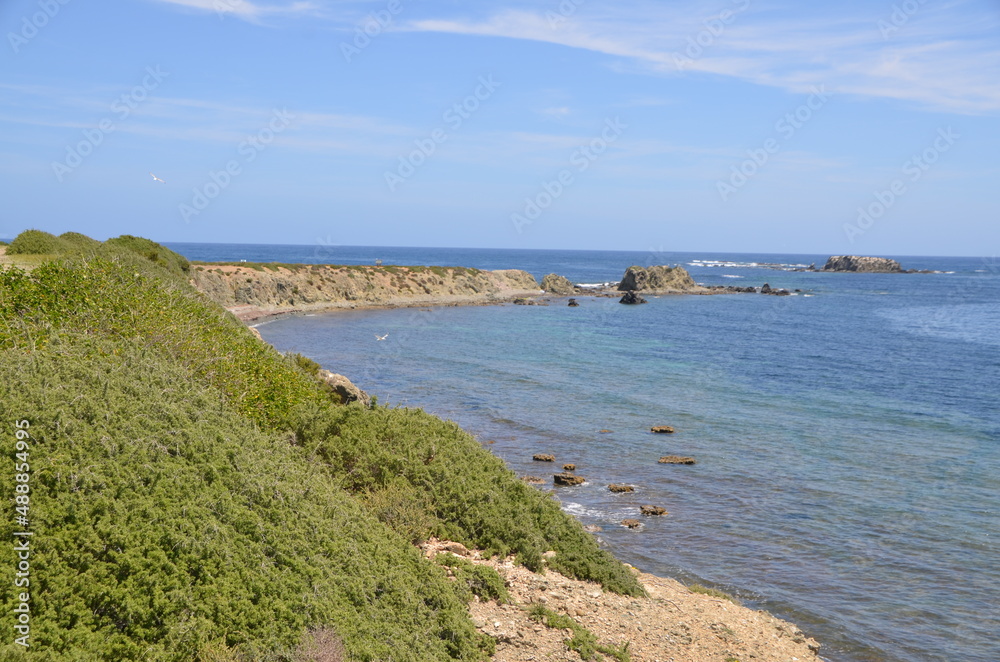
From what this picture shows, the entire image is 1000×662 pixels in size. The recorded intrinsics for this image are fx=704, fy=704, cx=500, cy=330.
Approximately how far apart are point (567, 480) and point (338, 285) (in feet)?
229

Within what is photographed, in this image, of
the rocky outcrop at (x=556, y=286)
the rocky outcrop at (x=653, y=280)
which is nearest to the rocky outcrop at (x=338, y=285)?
the rocky outcrop at (x=556, y=286)

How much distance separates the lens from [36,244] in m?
30.3

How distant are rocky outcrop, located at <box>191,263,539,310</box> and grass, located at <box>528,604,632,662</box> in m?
55.6

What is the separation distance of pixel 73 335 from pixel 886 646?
14756mm

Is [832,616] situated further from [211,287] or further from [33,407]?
[211,287]

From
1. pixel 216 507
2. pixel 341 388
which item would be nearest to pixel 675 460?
pixel 341 388

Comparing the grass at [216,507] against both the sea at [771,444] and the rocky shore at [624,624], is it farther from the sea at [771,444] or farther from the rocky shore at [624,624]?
the sea at [771,444]

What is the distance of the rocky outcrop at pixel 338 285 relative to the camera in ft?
238

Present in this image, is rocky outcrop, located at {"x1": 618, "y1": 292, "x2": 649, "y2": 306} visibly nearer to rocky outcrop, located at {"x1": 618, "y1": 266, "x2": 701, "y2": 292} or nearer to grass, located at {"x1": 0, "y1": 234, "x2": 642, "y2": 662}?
rocky outcrop, located at {"x1": 618, "y1": 266, "x2": 701, "y2": 292}

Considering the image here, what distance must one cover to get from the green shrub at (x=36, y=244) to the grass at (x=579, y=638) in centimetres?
2669

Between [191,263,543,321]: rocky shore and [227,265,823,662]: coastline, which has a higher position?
[191,263,543,321]: rocky shore

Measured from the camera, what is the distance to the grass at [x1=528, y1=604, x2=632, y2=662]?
9844 millimetres

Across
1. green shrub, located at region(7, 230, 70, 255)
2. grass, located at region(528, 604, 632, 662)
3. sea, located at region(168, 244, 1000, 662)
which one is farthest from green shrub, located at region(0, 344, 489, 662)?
green shrub, located at region(7, 230, 70, 255)

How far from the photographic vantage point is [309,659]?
23.4 feet
